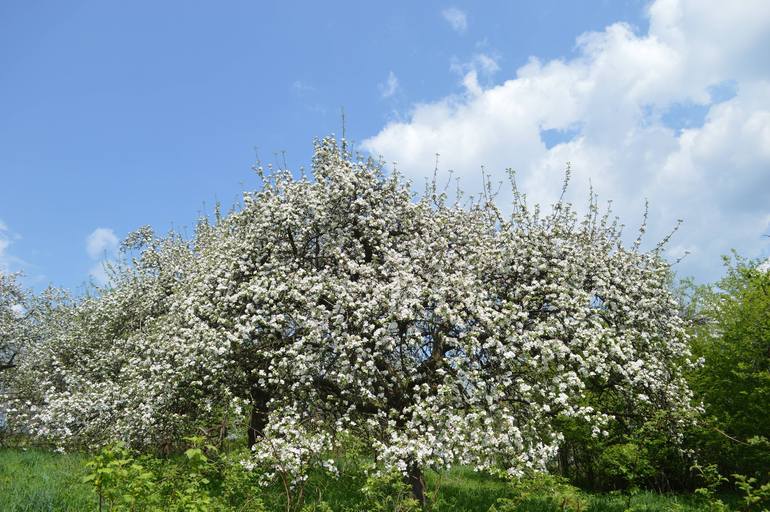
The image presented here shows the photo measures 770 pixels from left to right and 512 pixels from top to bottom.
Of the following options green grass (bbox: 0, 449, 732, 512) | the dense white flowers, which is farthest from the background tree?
the dense white flowers

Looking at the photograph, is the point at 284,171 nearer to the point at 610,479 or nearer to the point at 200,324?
the point at 200,324

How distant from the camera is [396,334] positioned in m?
13.1

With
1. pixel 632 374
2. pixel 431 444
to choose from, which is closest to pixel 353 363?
pixel 431 444

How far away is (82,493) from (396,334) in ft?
24.9

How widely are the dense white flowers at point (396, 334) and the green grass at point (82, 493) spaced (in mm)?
1161

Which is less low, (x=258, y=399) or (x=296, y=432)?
(x=258, y=399)

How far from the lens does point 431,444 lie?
11.2 metres

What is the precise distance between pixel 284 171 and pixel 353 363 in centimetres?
751

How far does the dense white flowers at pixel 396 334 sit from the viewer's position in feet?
40.0

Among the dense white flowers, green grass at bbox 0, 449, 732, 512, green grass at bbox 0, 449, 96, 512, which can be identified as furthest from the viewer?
the dense white flowers

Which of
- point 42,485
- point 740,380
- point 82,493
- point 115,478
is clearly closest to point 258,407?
point 82,493

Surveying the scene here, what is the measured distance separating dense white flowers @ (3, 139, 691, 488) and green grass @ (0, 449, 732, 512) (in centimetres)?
116

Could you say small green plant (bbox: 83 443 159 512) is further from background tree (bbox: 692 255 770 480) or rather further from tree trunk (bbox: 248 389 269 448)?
background tree (bbox: 692 255 770 480)

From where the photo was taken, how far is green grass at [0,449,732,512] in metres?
9.98
